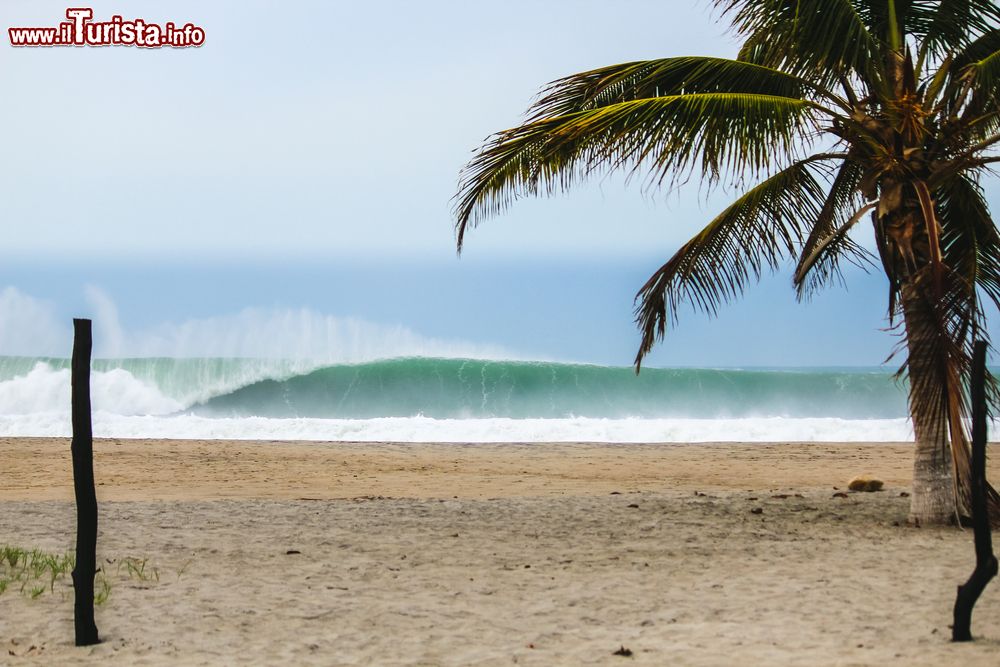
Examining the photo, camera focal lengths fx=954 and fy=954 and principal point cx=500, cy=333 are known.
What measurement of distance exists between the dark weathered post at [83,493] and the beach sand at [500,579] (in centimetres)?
17

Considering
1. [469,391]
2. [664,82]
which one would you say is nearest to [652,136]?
[664,82]

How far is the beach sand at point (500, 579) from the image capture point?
5109mm

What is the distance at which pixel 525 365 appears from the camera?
1574 inches

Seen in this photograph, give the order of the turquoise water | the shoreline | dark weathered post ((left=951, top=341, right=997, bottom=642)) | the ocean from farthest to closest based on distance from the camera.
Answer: the turquoise water
the ocean
the shoreline
dark weathered post ((left=951, top=341, right=997, bottom=642))

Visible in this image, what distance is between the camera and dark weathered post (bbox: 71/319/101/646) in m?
5.25

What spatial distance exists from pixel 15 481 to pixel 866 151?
12.4 m

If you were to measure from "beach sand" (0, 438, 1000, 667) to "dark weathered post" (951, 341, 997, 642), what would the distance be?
0.19m

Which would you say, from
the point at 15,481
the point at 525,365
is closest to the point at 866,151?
the point at 15,481

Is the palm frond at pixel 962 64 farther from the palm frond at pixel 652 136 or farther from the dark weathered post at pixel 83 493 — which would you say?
the dark weathered post at pixel 83 493

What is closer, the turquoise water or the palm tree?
the palm tree

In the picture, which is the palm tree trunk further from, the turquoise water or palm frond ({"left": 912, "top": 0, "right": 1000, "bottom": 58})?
the turquoise water

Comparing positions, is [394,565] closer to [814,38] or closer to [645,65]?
[645,65]

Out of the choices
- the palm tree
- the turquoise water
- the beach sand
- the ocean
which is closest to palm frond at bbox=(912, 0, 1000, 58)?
the palm tree

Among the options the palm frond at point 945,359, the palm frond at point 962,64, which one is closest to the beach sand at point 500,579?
the palm frond at point 945,359
